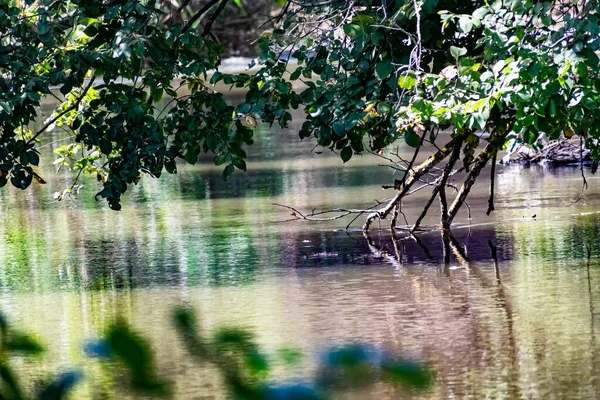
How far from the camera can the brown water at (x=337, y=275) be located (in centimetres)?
655

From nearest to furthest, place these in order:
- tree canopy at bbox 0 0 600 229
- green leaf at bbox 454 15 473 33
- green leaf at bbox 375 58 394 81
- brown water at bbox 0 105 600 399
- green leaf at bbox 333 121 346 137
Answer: brown water at bbox 0 105 600 399 < green leaf at bbox 454 15 473 33 < tree canopy at bbox 0 0 600 229 < green leaf at bbox 375 58 394 81 < green leaf at bbox 333 121 346 137

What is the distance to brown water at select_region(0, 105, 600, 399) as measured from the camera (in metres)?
6.55

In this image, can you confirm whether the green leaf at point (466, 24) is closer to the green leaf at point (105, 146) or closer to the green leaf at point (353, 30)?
the green leaf at point (353, 30)

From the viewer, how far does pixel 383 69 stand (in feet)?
28.0

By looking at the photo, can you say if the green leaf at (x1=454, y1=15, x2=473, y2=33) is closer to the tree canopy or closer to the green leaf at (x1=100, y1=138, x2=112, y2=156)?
the tree canopy

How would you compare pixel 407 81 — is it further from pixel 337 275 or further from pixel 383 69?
pixel 337 275

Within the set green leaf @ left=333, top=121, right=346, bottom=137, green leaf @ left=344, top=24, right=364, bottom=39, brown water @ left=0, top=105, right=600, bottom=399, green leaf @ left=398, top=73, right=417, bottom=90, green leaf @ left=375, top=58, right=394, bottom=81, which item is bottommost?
brown water @ left=0, top=105, right=600, bottom=399

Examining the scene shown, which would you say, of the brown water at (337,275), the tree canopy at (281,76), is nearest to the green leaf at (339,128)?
the tree canopy at (281,76)

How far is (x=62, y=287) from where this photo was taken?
30.1ft

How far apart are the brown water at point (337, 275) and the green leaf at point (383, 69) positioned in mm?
1388

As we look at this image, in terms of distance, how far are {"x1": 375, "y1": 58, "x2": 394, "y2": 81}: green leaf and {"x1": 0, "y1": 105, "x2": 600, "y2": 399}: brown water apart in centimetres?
139

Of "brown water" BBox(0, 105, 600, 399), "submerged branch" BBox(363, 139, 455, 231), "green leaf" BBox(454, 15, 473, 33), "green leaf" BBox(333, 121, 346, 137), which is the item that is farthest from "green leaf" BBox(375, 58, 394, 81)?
"submerged branch" BBox(363, 139, 455, 231)

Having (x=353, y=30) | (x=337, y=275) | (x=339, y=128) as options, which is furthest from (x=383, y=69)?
(x=337, y=275)

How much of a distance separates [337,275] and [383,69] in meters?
1.51
